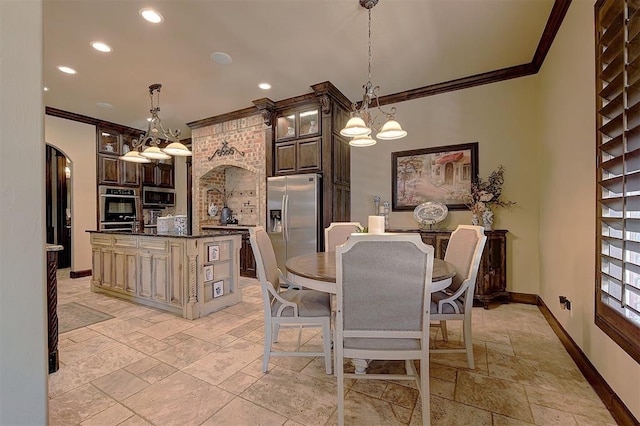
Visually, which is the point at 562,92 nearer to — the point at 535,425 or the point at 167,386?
the point at 535,425

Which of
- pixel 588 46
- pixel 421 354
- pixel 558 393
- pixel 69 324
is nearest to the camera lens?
pixel 421 354

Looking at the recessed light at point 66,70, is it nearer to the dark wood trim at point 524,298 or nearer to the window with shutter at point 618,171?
the window with shutter at point 618,171

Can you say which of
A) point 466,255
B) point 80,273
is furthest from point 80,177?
point 466,255

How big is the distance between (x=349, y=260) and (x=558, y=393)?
1.64 meters

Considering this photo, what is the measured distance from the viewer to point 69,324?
295 cm

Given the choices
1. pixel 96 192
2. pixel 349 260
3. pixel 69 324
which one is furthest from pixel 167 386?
pixel 96 192

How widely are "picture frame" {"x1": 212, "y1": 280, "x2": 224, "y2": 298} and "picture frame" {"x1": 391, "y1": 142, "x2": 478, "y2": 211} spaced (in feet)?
8.62

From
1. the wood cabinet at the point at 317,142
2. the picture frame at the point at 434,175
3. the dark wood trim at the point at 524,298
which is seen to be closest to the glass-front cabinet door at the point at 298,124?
the wood cabinet at the point at 317,142

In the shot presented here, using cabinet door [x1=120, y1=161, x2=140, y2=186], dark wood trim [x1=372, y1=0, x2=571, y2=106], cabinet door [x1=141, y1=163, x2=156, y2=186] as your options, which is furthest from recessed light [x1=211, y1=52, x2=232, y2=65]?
cabinet door [x1=141, y1=163, x2=156, y2=186]

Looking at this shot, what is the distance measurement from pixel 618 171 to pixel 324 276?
1.75 m

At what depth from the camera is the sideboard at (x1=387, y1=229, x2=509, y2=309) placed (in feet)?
11.1

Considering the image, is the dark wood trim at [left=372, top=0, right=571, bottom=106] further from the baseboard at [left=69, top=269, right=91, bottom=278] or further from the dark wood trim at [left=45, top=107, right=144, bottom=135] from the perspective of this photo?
the baseboard at [left=69, top=269, right=91, bottom=278]

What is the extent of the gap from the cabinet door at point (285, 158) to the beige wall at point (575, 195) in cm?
324

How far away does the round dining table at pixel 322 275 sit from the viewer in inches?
65.5
